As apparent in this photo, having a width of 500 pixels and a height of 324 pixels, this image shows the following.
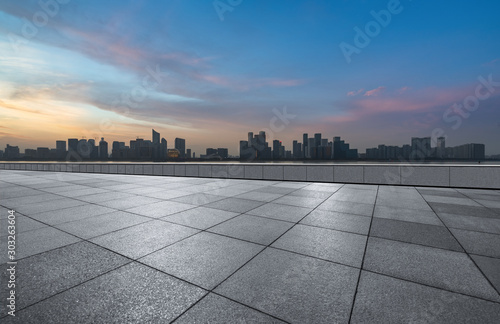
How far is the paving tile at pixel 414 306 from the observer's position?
8.12ft

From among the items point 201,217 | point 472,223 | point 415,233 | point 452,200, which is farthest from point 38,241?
point 452,200

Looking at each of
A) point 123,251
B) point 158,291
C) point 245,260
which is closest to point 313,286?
point 245,260

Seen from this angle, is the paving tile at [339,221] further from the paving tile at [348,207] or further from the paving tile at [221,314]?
the paving tile at [221,314]

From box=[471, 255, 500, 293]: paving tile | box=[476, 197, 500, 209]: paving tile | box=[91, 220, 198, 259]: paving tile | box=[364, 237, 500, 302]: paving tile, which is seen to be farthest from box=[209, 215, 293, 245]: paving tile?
box=[476, 197, 500, 209]: paving tile

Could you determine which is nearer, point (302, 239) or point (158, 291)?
point (158, 291)

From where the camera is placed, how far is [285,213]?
21.7 ft

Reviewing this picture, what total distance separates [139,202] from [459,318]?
8.10 metres

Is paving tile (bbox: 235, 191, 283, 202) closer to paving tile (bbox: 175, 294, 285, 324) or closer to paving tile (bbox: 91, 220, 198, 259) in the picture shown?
paving tile (bbox: 91, 220, 198, 259)

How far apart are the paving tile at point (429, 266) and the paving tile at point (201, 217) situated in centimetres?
339

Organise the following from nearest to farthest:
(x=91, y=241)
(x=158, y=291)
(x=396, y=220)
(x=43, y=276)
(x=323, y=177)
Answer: (x=158, y=291) → (x=43, y=276) → (x=91, y=241) → (x=396, y=220) → (x=323, y=177)

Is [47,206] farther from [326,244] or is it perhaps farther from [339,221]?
[339,221]

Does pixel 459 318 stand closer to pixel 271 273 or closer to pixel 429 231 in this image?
pixel 271 273

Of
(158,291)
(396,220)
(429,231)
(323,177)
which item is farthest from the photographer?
(323,177)

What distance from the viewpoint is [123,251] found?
403 centimetres
